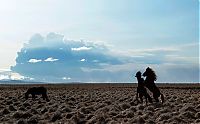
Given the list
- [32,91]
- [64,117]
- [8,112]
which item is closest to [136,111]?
[64,117]

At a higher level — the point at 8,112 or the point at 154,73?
the point at 154,73

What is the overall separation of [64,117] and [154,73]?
6599mm

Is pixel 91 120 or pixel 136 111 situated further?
pixel 136 111

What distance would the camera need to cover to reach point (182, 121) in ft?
55.2

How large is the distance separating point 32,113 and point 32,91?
13.0 m

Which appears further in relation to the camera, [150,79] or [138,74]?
[138,74]

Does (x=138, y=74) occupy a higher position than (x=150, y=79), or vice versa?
(x=138, y=74)

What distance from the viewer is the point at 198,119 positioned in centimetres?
1728

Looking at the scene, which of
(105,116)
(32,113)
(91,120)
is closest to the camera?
(91,120)

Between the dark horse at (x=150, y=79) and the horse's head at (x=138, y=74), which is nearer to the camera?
the dark horse at (x=150, y=79)

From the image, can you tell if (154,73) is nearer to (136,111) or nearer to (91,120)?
(136,111)

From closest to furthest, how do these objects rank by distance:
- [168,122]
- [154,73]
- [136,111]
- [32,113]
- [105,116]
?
[168,122] → [105,116] → [136,111] → [32,113] → [154,73]

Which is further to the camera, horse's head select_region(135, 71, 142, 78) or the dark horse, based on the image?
horse's head select_region(135, 71, 142, 78)

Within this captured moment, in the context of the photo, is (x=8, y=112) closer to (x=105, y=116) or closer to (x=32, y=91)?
(x=105, y=116)
